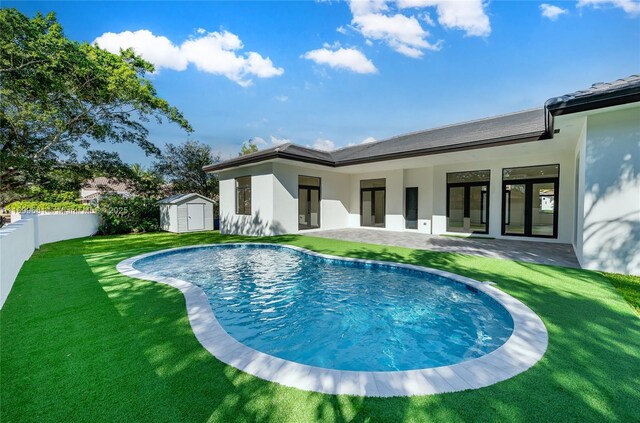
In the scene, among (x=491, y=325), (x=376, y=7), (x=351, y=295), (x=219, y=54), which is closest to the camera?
(x=491, y=325)

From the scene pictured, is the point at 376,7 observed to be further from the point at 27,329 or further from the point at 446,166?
the point at 27,329

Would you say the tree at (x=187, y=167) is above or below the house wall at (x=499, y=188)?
above

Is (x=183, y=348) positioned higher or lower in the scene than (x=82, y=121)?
lower

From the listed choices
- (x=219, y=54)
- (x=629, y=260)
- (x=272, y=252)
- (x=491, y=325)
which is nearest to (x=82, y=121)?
(x=219, y=54)

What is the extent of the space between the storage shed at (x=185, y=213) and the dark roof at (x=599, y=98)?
16082mm

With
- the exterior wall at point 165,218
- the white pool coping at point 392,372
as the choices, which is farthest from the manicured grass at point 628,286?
the exterior wall at point 165,218

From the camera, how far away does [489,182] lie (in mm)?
11289

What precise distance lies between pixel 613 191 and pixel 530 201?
535 cm

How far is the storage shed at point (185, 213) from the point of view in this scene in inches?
595

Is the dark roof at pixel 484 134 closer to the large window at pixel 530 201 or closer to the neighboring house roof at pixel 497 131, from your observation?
the neighboring house roof at pixel 497 131

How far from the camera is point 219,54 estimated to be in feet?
51.9

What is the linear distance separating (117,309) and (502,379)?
4.85 m

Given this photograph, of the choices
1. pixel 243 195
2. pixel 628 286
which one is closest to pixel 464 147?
pixel 628 286

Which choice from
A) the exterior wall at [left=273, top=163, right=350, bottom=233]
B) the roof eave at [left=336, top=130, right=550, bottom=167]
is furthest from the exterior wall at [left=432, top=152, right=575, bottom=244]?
the exterior wall at [left=273, top=163, right=350, bottom=233]
